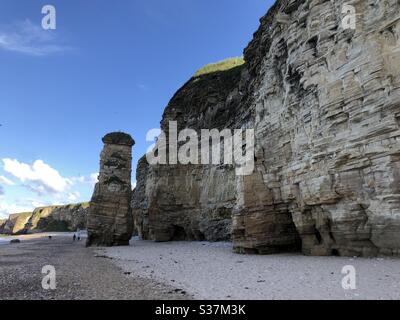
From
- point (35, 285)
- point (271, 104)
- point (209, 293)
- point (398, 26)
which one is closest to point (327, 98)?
point (398, 26)

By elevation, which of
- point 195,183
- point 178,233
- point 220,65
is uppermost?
point 220,65

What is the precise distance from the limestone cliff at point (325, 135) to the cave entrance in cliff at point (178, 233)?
20885 millimetres

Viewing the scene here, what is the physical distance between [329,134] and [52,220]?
116019mm

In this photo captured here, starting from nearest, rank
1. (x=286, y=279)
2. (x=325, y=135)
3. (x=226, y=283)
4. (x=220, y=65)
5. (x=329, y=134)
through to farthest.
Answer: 1. (x=226, y=283)
2. (x=286, y=279)
3. (x=329, y=134)
4. (x=325, y=135)
5. (x=220, y=65)

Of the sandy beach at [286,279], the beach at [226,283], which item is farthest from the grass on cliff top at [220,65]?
the beach at [226,283]

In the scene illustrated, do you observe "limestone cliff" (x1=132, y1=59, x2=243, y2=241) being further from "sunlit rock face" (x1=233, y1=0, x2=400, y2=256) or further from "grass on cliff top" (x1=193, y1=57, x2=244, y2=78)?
"sunlit rock face" (x1=233, y1=0, x2=400, y2=256)

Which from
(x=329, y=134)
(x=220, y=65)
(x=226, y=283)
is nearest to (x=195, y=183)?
(x=220, y=65)

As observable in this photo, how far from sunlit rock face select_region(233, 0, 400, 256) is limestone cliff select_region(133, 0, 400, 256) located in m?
0.05

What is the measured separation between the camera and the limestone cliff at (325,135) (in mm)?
13211

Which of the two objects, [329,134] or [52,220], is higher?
[329,134]

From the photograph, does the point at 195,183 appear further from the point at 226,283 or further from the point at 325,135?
the point at 226,283

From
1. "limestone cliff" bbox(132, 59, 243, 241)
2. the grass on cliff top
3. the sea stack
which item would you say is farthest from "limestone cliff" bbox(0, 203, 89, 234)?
the sea stack

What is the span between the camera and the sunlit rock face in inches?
519

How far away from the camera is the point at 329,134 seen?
15.7 metres
